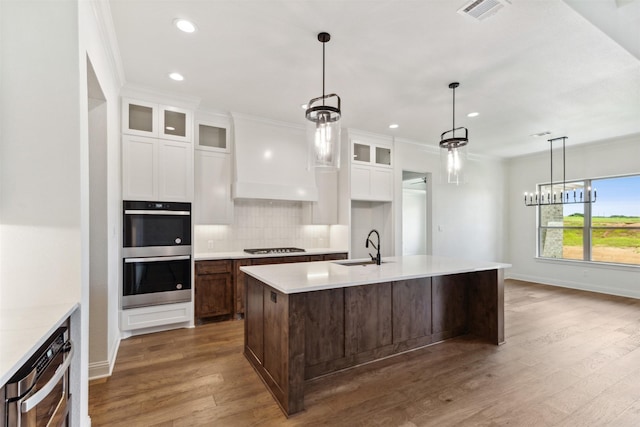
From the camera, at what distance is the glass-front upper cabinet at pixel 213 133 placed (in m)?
4.11

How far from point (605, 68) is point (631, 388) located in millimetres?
2892

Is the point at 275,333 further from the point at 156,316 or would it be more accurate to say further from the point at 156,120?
the point at 156,120

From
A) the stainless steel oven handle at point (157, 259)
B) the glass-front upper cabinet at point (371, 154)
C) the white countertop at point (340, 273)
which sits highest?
the glass-front upper cabinet at point (371, 154)

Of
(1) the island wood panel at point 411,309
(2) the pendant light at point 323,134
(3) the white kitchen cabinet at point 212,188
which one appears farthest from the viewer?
(3) the white kitchen cabinet at point 212,188

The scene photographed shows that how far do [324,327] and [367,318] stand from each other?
448 mm

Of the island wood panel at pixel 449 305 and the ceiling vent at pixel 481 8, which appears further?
the island wood panel at pixel 449 305

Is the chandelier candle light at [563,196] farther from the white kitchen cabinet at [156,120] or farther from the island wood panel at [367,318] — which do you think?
the white kitchen cabinet at [156,120]

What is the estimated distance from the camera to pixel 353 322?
2.74 metres

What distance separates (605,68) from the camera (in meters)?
2.99

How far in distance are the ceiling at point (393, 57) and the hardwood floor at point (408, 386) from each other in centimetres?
255

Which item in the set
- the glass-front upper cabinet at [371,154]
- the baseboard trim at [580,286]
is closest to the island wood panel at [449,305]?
the glass-front upper cabinet at [371,154]

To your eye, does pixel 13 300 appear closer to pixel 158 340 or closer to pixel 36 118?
pixel 36 118

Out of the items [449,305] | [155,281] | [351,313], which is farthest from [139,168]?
[449,305]

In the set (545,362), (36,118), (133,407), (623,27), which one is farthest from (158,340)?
(623,27)
